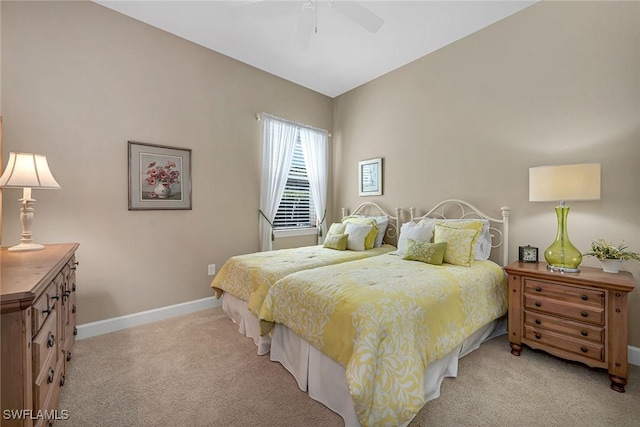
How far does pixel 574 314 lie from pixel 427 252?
109 cm

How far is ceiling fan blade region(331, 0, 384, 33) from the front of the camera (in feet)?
6.69

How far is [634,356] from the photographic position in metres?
2.13

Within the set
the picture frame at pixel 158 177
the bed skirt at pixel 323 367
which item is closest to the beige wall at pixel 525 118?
the bed skirt at pixel 323 367

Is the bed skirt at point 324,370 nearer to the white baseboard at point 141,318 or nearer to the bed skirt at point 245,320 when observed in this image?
the bed skirt at point 245,320

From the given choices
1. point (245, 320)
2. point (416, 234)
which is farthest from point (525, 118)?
point (245, 320)

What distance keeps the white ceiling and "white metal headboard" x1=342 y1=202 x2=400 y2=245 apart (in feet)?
6.33

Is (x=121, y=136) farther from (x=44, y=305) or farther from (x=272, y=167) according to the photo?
(x=44, y=305)

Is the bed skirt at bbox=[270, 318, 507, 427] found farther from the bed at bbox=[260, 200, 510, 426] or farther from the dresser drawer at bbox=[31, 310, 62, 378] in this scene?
→ the dresser drawer at bbox=[31, 310, 62, 378]

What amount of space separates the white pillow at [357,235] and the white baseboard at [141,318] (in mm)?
1798

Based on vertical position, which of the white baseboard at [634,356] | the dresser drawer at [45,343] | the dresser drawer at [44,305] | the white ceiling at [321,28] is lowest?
the white baseboard at [634,356]

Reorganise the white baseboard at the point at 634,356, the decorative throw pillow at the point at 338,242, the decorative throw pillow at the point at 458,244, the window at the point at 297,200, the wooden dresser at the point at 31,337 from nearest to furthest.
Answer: the wooden dresser at the point at 31,337
the white baseboard at the point at 634,356
the decorative throw pillow at the point at 458,244
the decorative throw pillow at the point at 338,242
the window at the point at 297,200

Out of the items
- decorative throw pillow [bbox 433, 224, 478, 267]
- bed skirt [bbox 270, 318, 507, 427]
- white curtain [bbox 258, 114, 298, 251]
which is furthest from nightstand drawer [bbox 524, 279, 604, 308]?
white curtain [bbox 258, 114, 298, 251]

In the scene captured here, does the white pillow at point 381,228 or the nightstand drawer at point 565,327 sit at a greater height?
the white pillow at point 381,228

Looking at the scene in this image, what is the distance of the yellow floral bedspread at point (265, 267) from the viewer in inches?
92.4
